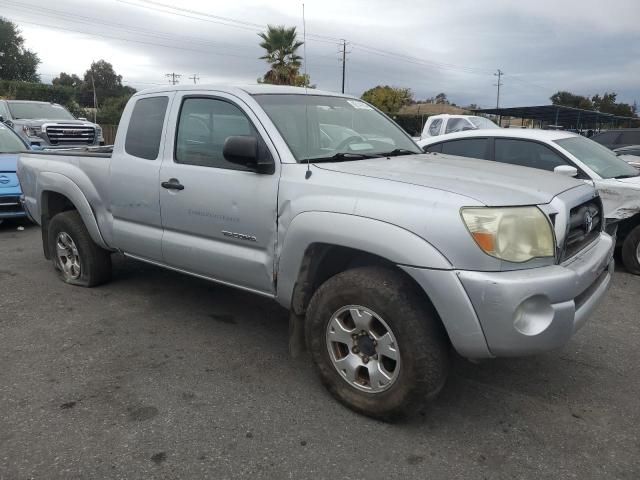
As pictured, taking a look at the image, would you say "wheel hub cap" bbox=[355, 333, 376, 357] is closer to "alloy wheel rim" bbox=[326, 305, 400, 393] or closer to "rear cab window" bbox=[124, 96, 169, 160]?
"alloy wheel rim" bbox=[326, 305, 400, 393]

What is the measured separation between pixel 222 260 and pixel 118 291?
79.0 inches

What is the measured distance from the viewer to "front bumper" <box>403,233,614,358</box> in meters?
2.55

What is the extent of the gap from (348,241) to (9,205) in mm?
6833

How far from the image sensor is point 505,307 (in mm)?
2535

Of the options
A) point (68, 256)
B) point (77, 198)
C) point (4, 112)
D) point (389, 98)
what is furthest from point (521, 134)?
point (389, 98)

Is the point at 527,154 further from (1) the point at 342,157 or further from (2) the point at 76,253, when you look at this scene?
(2) the point at 76,253

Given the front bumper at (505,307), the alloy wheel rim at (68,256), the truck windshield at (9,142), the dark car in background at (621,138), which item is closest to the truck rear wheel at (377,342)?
the front bumper at (505,307)

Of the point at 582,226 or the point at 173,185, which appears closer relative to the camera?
the point at 582,226

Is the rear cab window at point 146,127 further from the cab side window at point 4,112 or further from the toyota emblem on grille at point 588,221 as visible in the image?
the cab side window at point 4,112

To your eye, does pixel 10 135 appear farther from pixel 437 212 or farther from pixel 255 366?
pixel 437 212

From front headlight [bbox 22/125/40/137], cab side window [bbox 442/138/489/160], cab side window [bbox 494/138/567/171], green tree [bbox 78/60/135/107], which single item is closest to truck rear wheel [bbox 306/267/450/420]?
cab side window [bbox 494/138/567/171]

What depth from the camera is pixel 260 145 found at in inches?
136

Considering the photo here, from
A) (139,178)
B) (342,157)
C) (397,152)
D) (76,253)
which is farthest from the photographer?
(76,253)

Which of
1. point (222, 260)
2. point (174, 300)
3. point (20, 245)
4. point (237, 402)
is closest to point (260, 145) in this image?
point (222, 260)
